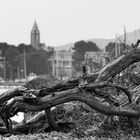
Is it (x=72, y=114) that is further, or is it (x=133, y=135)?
(x=72, y=114)

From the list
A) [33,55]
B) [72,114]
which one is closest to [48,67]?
[33,55]

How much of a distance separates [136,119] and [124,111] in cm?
45

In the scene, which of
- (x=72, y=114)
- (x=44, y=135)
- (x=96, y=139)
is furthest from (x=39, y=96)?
(x=72, y=114)

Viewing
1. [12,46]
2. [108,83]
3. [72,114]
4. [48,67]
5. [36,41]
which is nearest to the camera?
[108,83]

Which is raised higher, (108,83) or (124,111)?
(108,83)

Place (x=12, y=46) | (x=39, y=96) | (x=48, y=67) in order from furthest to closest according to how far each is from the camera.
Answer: (x=12, y=46), (x=48, y=67), (x=39, y=96)

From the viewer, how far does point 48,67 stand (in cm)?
8731

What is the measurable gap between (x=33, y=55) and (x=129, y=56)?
82.5m

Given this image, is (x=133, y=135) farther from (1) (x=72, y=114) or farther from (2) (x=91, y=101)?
(1) (x=72, y=114)

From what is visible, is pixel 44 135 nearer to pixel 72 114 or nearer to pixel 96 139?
pixel 96 139

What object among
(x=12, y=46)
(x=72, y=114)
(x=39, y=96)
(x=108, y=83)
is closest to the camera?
(x=108, y=83)

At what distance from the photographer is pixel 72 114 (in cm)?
954

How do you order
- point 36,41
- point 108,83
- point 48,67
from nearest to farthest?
point 108,83, point 48,67, point 36,41

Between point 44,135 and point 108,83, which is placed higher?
point 108,83
